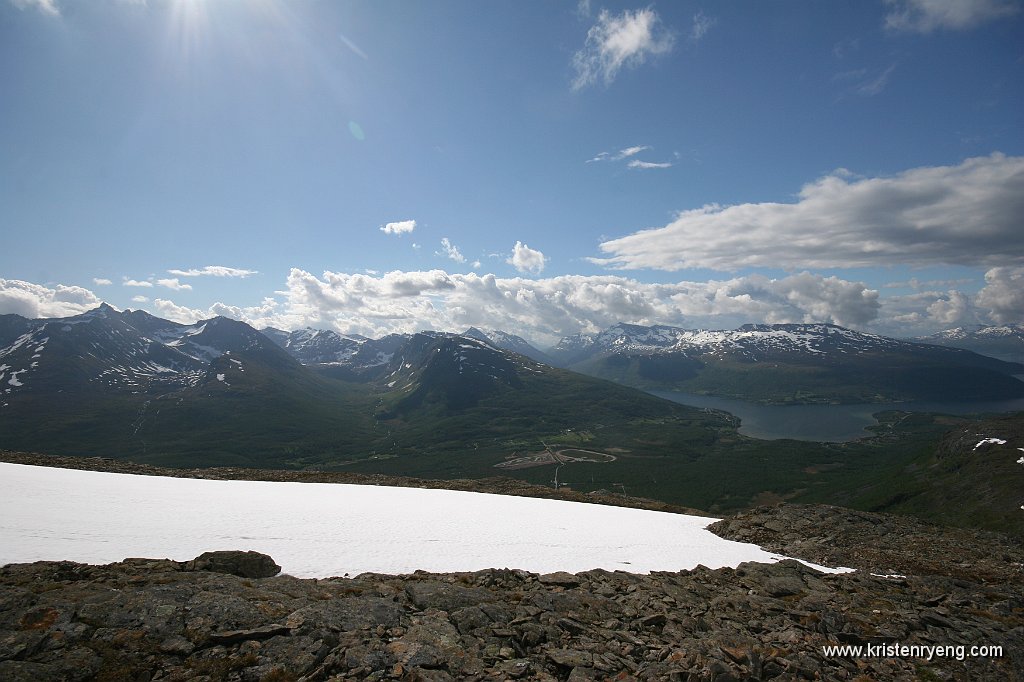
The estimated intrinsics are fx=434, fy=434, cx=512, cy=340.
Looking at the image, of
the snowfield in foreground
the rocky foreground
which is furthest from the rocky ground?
the snowfield in foreground

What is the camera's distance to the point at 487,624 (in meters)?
11.6

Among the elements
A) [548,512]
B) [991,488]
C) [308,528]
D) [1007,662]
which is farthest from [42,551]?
[991,488]

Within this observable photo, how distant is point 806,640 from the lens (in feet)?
40.0

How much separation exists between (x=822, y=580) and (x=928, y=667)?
19.8 ft

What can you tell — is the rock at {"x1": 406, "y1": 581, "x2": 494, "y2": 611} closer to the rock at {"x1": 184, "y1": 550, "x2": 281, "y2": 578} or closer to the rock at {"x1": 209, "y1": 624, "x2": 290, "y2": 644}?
the rock at {"x1": 209, "y1": 624, "x2": 290, "y2": 644}

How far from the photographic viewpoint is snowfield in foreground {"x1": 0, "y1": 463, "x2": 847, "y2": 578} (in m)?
16.1

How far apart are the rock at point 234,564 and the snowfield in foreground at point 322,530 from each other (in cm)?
98

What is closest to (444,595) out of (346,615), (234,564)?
(346,615)

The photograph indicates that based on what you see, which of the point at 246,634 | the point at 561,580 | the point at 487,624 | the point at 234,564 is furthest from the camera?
the point at 561,580

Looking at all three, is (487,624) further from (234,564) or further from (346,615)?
(234,564)

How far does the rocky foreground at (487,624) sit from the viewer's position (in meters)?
8.84

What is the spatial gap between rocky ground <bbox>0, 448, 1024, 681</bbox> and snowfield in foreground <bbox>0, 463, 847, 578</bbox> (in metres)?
2.19

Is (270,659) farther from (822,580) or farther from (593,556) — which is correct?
(822,580)

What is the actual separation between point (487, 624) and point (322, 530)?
11096mm
